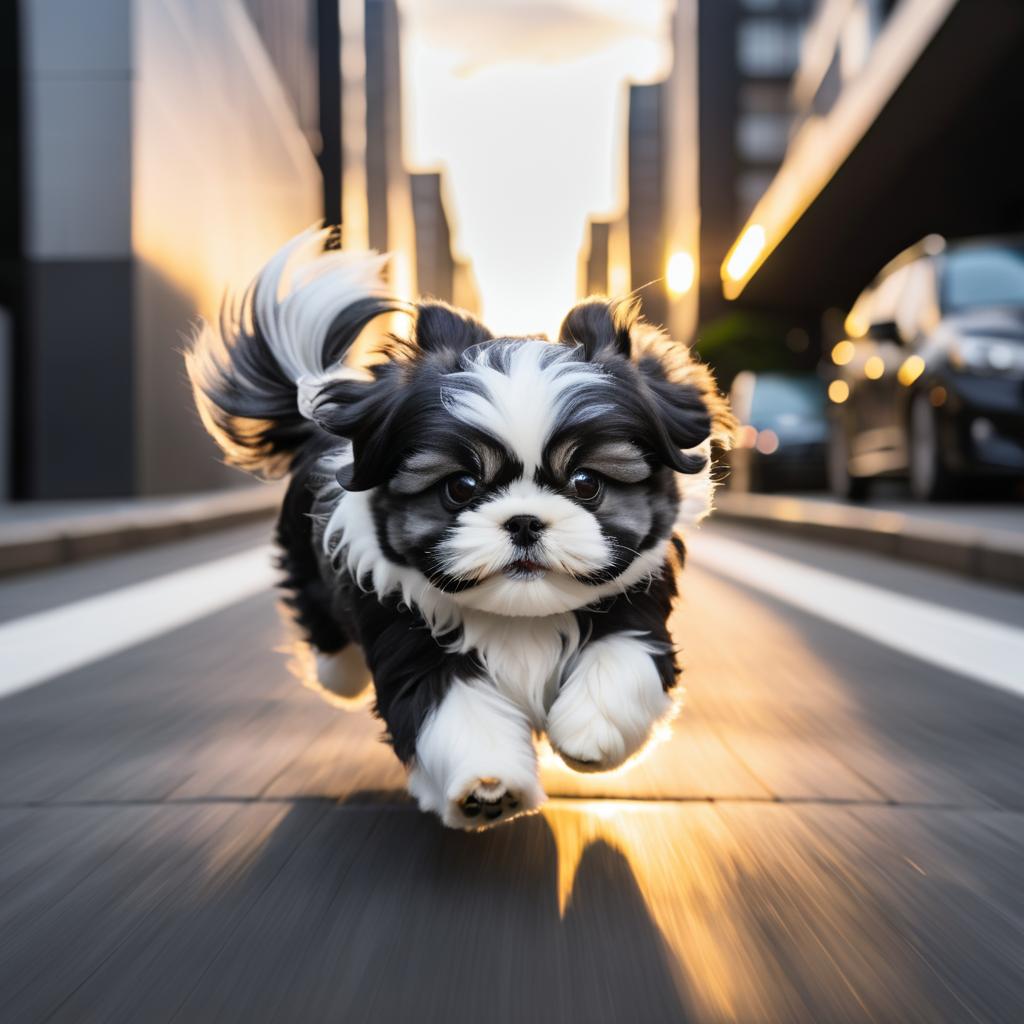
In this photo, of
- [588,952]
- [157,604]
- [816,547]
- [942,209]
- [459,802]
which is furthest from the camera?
[942,209]

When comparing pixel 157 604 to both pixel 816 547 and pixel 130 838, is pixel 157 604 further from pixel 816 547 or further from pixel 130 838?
pixel 816 547

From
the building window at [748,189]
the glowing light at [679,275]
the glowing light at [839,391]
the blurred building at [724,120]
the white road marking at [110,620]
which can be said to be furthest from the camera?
the building window at [748,189]

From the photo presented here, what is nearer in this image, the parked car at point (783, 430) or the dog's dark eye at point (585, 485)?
the dog's dark eye at point (585, 485)

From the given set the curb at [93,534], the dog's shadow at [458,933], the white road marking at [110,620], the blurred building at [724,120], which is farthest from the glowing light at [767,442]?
the blurred building at [724,120]

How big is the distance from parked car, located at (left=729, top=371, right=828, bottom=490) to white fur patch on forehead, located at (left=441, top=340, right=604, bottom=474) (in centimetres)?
1584

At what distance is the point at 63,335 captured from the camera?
18.7m

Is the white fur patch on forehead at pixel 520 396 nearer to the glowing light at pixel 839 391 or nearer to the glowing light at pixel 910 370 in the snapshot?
the glowing light at pixel 910 370

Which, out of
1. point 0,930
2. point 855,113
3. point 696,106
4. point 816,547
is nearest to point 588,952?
point 0,930

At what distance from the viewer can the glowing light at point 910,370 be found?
11.2 meters

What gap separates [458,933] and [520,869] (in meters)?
0.37

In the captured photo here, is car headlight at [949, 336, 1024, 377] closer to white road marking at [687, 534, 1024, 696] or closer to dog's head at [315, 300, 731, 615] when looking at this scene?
white road marking at [687, 534, 1024, 696]

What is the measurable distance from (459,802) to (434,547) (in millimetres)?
485

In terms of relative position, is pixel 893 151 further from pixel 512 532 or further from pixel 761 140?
pixel 761 140

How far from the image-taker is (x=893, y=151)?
22109 millimetres
